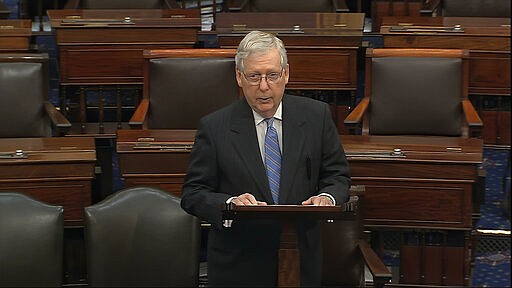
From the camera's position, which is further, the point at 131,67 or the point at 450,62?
the point at 131,67

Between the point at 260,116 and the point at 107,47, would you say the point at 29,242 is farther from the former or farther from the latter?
the point at 107,47

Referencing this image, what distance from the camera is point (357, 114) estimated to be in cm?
213

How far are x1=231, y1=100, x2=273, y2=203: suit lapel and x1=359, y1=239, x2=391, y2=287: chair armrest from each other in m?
0.32

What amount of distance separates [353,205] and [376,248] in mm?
873

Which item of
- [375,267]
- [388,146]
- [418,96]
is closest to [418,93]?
[418,96]

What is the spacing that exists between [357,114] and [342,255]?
0.50 metres

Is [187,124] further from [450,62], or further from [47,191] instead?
[450,62]

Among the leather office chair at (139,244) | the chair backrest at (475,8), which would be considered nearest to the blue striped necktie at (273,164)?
the leather office chair at (139,244)

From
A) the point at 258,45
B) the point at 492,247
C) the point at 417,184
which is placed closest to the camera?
the point at 258,45

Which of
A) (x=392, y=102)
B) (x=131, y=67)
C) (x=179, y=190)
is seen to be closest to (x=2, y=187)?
Result: (x=179, y=190)

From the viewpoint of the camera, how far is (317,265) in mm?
1332

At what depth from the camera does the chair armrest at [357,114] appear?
6.91 feet

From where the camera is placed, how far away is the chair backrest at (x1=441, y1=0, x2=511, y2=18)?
276 cm

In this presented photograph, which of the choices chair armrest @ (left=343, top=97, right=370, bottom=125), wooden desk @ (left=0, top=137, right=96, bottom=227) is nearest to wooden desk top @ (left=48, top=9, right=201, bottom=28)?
chair armrest @ (left=343, top=97, right=370, bottom=125)
